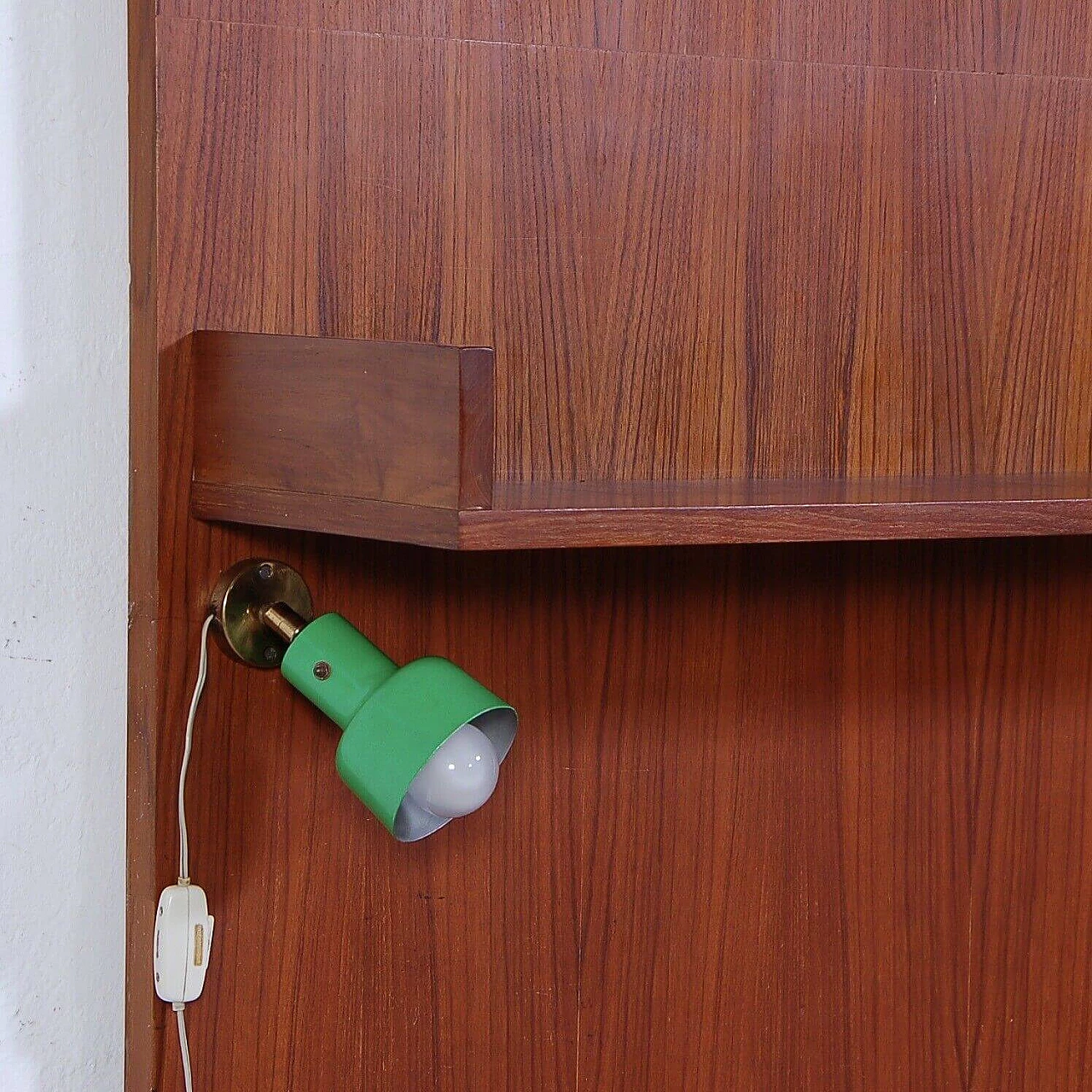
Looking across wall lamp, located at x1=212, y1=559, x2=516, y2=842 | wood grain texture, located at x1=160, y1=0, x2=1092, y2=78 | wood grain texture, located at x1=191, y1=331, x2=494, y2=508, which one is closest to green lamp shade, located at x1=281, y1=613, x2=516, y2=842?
wall lamp, located at x1=212, y1=559, x2=516, y2=842

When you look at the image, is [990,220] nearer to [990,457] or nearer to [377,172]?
[990,457]

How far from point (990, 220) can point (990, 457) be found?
0.52 feet

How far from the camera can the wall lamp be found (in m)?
0.64

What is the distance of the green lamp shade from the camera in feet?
2.08

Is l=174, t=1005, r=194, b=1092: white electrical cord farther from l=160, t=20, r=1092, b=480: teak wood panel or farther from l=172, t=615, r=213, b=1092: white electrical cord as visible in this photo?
l=160, t=20, r=1092, b=480: teak wood panel

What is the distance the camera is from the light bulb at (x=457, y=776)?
2.10ft

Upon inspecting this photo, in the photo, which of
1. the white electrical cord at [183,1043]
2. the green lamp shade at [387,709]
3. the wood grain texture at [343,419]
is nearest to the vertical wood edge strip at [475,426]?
the wood grain texture at [343,419]

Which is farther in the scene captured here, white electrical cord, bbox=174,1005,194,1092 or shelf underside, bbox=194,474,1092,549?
white electrical cord, bbox=174,1005,194,1092

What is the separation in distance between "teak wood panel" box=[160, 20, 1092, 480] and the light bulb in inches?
7.6

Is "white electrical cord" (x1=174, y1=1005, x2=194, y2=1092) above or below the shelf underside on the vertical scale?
below

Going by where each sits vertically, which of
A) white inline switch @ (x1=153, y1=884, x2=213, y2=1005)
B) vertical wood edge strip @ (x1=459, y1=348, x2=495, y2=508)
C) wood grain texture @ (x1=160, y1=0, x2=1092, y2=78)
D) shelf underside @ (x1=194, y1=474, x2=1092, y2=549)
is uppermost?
wood grain texture @ (x1=160, y1=0, x2=1092, y2=78)

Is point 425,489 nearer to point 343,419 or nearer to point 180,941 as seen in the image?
point 343,419

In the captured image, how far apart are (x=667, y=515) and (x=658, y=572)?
24 centimetres

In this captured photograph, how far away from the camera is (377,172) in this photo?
743mm
